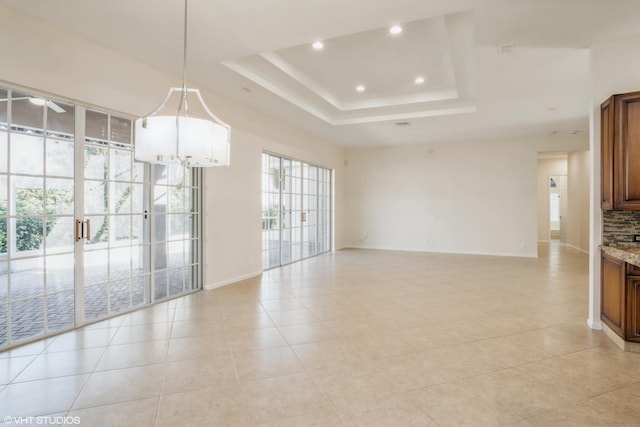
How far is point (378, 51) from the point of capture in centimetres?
427

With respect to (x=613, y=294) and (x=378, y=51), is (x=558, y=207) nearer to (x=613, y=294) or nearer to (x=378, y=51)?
(x=613, y=294)

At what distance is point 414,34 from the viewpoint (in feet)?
12.5

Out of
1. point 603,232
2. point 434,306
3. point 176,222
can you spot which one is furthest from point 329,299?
point 603,232

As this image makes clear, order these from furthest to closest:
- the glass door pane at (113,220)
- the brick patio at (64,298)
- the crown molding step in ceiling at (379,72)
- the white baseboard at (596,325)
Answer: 1. the crown molding step in ceiling at (379,72)
2. the glass door pane at (113,220)
3. the white baseboard at (596,325)
4. the brick patio at (64,298)

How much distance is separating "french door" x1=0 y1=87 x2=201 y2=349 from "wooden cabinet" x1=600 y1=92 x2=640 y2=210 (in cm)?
501

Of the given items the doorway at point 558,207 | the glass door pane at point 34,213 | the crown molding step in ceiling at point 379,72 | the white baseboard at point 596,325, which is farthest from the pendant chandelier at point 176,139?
the doorway at point 558,207

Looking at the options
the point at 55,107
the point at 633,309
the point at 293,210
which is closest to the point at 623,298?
the point at 633,309

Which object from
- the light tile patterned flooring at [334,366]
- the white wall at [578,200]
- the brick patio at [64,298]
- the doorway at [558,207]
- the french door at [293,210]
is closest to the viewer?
the light tile patterned flooring at [334,366]

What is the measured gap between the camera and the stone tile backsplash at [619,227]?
326 centimetres

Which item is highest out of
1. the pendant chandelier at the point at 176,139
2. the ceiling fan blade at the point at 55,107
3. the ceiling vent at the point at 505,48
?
the ceiling vent at the point at 505,48

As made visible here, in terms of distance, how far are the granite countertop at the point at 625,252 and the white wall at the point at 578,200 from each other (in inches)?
262

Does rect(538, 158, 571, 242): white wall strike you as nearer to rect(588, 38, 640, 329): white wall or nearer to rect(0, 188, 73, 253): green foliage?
rect(588, 38, 640, 329): white wall

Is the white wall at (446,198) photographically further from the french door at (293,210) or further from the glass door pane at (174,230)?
the glass door pane at (174,230)

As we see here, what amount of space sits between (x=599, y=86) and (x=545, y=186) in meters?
9.67
